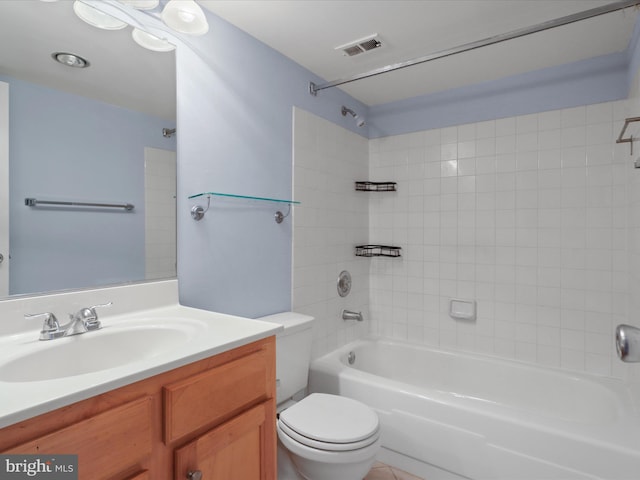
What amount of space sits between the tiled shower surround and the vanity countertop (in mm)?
966

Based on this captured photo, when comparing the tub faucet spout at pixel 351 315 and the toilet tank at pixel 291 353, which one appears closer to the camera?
the toilet tank at pixel 291 353

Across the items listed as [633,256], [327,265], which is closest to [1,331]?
[327,265]

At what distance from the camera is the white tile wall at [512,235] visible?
217cm

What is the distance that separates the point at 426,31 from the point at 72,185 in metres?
1.81

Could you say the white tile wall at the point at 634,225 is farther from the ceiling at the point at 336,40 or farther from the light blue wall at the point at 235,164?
the light blue wall at the point at 235,164

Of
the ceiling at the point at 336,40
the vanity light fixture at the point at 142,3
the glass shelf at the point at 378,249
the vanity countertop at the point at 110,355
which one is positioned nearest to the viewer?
the vanity countertop at the point at 110,355

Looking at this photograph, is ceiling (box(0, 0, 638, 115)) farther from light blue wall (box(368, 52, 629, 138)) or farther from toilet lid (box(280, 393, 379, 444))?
toilet lid (box(280, 393, 379, 444))

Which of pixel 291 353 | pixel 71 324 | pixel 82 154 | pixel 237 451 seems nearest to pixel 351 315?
pixel 291 353

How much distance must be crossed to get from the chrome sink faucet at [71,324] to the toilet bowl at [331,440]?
91 cm

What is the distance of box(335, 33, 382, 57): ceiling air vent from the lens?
6.41 ft

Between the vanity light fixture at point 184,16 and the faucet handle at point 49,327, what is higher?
the vanity light fixture at point 184,16

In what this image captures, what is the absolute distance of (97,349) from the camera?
1157mm

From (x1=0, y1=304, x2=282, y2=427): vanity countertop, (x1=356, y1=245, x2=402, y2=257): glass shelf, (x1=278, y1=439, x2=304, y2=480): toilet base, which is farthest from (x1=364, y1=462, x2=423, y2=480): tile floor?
(x1=356, y1=245, x2=402, y2=257): glass shelf

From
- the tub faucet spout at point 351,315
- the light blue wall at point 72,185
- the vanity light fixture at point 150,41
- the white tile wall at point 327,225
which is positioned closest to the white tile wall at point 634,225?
the tub faucet spout at point 351,315
